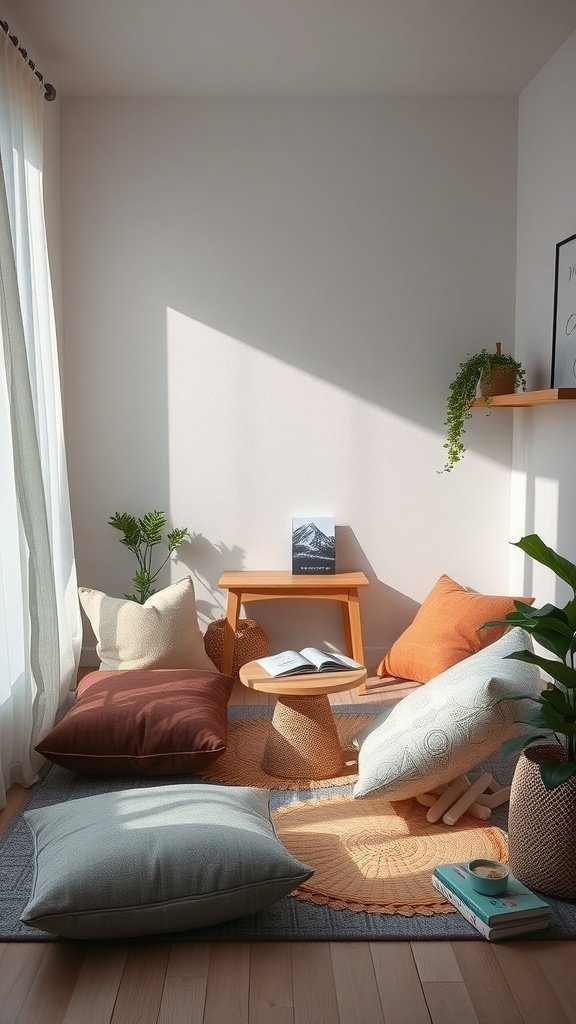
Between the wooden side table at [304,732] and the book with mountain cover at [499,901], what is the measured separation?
0.86m

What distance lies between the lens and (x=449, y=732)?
266 centimetres

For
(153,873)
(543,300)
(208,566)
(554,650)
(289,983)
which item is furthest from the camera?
(208,566)

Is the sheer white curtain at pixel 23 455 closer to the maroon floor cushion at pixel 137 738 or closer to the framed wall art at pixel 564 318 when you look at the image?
the maroon floor cushion at pixel 137 738

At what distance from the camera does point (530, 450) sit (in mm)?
4379

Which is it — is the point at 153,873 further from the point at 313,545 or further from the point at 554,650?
the point at 313,545

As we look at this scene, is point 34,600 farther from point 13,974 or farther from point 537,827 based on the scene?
point 537,827

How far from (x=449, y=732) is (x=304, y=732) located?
718 mm

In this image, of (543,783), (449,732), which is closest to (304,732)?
(449,732)

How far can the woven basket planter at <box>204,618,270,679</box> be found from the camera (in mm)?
4457

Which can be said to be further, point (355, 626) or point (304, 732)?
point (355, 626)

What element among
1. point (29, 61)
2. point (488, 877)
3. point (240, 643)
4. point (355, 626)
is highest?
point (29, 61)

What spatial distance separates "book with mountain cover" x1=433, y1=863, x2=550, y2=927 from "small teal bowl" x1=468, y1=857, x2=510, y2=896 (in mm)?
13

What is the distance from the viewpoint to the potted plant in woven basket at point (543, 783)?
2.36 meters

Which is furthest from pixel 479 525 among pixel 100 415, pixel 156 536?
pixel 100 415
